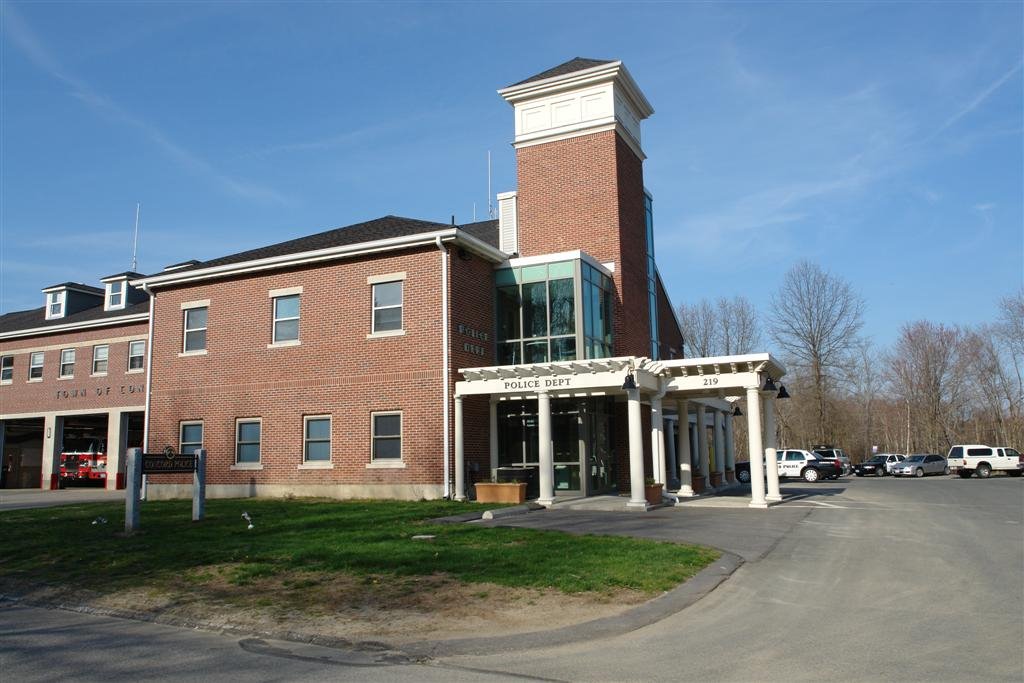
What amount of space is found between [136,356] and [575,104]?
20.3 meters

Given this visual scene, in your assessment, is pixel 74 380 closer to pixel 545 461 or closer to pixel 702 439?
pixel 545 461

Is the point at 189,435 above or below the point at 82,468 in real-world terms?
above

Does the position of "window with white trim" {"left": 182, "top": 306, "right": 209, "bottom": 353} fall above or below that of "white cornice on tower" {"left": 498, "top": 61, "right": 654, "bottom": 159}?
below

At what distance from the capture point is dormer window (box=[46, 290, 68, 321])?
35781 mm

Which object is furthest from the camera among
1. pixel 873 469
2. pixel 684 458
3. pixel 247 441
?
pixel 873 469

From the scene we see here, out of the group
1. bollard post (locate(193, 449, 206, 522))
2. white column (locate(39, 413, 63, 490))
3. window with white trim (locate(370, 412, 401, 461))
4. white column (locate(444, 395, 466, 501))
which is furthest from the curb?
white column (locate(39, 413, 63, 490))

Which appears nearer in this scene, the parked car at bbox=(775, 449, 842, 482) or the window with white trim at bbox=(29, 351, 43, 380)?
the window with white trim at bbox=(29, 351, 43, 380)

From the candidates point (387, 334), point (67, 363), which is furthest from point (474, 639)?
point (67, 363)

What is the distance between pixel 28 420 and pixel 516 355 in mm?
26566

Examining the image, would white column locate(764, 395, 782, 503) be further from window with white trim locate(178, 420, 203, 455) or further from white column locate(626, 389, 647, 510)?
window with white trim locate(178, 420, 203, 455)

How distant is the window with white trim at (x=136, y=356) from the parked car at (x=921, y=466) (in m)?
43.6

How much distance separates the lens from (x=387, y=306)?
71.8ft

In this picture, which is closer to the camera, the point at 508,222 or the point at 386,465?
the point at 386,465

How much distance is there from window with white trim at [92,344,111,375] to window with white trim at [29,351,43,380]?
3.46 meters
